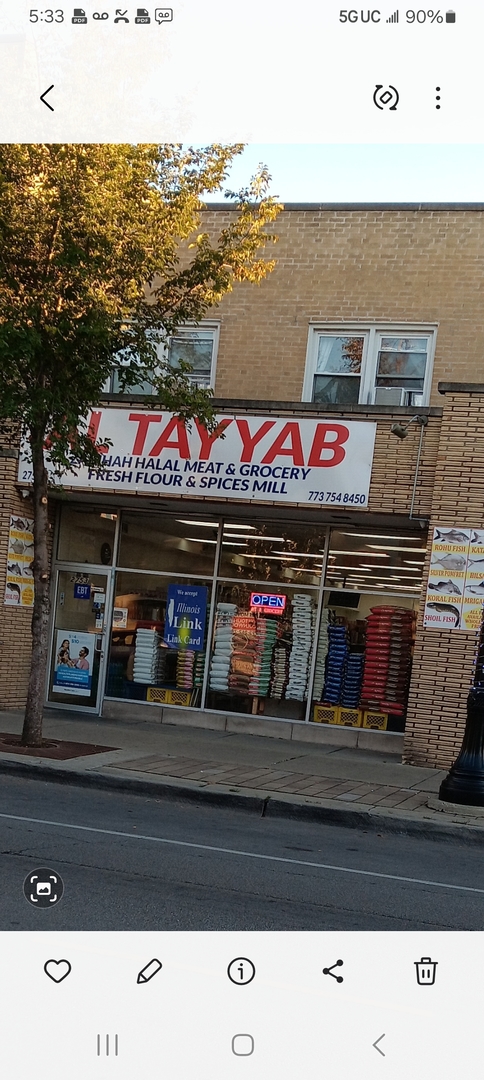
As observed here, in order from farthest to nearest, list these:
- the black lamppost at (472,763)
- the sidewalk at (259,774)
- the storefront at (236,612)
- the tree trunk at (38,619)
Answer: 1. the storefront at (236,612)
2. the tree trunk at (38,619)
3. the black lamppost at (472,763)
4. the sidewalk at (259,774)

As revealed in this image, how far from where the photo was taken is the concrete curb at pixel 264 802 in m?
9.02

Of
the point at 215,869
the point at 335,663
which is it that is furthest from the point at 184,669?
the point at 215,869

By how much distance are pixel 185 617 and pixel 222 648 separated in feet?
2.35

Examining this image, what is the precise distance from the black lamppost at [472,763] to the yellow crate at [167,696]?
217 inches

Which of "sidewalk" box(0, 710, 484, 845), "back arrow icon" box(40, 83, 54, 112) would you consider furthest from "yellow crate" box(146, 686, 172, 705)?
"back arrow icon" box(40, 83, 54, 112)

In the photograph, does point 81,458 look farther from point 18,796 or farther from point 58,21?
point 58,21

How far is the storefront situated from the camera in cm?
1398

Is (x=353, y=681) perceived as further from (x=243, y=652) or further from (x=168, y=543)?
(x=168, y=543)

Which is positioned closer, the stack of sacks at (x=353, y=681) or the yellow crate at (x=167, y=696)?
the stack of sacks at (x=353, y=681)

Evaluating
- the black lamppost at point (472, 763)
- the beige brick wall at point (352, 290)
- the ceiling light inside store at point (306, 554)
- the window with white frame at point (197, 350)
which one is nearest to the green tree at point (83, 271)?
the beige brick wall at point (352, 290)

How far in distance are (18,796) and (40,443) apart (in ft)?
13.2

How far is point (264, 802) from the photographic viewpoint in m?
9.48

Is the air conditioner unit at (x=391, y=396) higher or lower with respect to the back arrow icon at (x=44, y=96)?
higher

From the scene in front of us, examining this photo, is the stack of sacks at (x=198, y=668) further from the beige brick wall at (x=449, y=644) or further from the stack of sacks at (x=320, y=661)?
the beige brick wall at (x=449, y=644)
